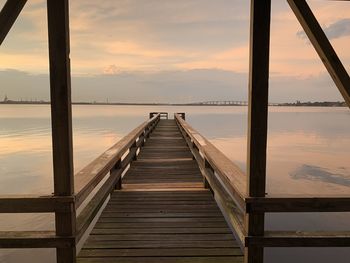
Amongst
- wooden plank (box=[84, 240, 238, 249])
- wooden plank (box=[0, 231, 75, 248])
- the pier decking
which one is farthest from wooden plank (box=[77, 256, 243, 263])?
wooden plank (box=[0, 231, 75, 248])

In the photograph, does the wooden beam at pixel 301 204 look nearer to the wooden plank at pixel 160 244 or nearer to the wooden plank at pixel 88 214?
the wooden plank at pixel 160 244

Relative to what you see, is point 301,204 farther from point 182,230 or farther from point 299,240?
point 182,230

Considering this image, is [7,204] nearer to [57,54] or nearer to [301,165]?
[57,54]

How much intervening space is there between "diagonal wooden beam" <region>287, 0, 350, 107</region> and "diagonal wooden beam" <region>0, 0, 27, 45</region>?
6.97ft

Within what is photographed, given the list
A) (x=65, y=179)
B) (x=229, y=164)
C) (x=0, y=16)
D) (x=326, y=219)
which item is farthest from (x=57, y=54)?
(x=326, y=219)

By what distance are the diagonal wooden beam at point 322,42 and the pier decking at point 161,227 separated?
2.21 metres

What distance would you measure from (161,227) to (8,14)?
3162 mm

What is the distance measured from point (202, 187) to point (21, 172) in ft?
50.7

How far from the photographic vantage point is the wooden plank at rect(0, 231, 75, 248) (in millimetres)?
2729

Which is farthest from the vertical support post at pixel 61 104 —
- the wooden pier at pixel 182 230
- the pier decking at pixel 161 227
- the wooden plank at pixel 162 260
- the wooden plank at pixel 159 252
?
the pier decking at pixel 161 227

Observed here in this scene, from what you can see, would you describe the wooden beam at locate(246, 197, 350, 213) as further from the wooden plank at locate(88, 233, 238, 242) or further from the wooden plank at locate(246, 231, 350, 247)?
the wooden plank at locate(88, 233, 238, 242)

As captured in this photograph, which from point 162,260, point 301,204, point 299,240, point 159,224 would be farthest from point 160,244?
point 301,204

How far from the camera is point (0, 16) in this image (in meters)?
2.32

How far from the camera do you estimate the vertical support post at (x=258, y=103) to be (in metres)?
2.51
